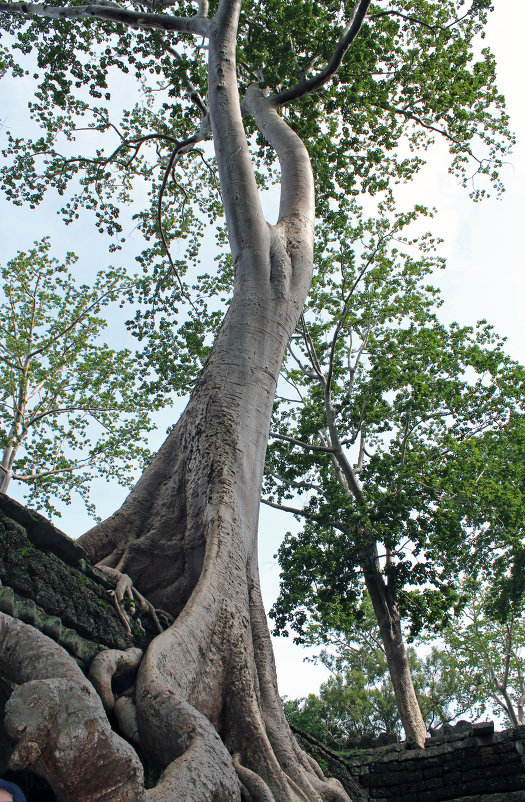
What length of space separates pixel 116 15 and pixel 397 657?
29.8ft

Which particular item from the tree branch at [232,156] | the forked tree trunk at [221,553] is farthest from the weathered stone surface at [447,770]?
the tree branch at [232,156]

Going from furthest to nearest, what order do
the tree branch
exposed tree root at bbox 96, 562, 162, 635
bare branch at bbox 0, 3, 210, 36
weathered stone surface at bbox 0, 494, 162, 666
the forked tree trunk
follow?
1. bare branch at bbox 0, 3, 210, 36
2. the tree branch
3. exposed tree root at bbox 96, 562, 162, 635
4. weathered stone surface at bbox 0, 494, 162, 666
5. the forked tree trunk

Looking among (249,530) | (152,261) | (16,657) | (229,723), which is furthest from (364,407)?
(16,657)

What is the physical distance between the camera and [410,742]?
5738 mm

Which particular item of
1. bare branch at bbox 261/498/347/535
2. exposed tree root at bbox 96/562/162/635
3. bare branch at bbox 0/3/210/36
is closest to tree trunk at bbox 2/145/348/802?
exposed tree root at bbox 96/562/162/635

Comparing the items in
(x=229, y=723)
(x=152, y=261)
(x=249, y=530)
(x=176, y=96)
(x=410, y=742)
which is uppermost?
(x=176, y=96)

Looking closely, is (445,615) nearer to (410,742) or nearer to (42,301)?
(410,742)

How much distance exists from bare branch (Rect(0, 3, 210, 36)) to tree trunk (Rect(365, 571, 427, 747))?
25.4 feet

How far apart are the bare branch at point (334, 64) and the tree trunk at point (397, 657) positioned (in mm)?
6828

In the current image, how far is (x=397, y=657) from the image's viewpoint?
8.19 meters

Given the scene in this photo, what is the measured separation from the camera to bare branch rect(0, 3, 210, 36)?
226 inches

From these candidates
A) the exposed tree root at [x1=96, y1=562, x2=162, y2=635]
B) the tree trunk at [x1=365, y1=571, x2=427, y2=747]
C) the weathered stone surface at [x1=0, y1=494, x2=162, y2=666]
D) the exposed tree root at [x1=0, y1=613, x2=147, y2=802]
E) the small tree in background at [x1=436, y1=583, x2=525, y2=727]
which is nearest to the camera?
the exposed tree root at [x1=0, y1=613, x2=147, y2=802]

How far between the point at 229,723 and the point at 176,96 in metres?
8.03

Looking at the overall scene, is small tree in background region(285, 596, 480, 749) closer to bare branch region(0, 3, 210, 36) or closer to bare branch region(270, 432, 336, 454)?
bare branch region(270, 432, 336, 454)
